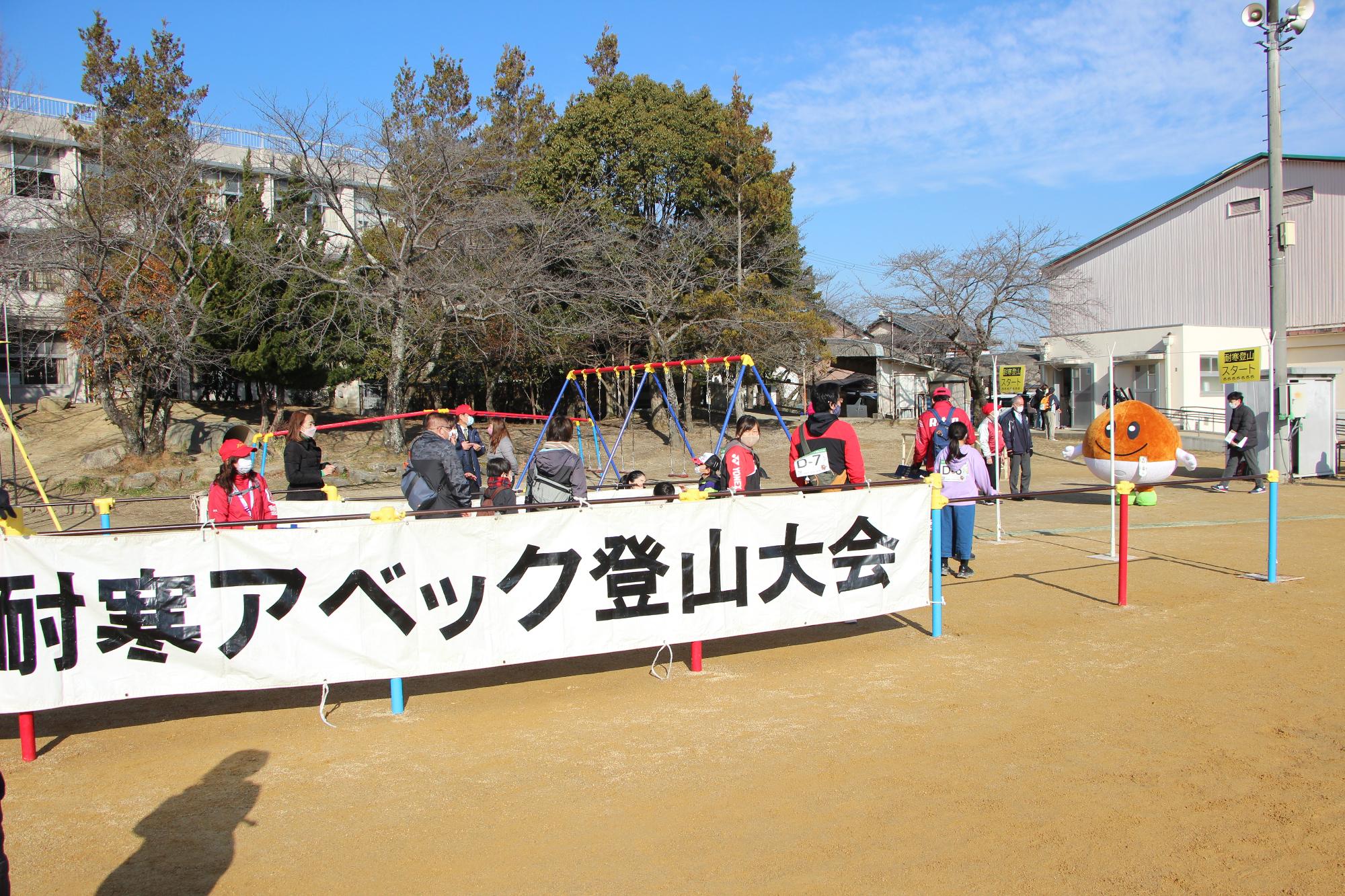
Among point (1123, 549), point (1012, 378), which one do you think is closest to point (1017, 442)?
point (1012, 378)

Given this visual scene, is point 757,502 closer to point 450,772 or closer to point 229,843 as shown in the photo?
point 450,772

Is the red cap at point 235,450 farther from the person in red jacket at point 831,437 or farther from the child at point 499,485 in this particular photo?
the person in red jacket at point 831,437

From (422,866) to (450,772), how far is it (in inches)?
34.5

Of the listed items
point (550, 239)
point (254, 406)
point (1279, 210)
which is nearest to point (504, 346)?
point (550, 239)

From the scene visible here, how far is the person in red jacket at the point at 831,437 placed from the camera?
7.04m

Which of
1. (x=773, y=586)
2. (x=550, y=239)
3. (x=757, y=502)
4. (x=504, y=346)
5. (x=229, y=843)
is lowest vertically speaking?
(x=229, y=843)

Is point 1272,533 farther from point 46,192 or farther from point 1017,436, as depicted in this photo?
point 46,192

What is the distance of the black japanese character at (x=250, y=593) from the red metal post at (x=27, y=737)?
0.98m

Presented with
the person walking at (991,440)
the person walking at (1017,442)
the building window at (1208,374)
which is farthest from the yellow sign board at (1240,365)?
the building window at (1208,374)

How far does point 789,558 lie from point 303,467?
4.74m

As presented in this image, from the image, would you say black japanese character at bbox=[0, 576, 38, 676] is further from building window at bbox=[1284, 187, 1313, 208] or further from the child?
building window at bbox=[1284, 187, 1313, 208]

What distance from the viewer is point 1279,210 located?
16844 mm

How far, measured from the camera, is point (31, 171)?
2302 centimetres

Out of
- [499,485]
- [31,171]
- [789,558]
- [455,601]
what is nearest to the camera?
[455,601]
